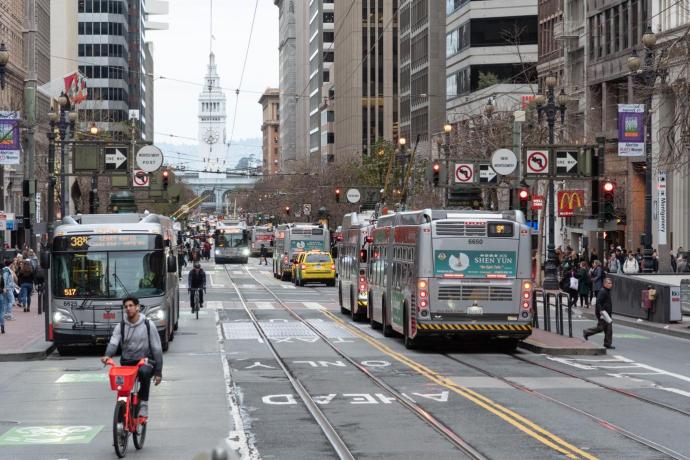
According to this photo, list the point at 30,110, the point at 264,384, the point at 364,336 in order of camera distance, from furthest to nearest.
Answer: the point at 30,110
the point at 364,336
the point at 264,384

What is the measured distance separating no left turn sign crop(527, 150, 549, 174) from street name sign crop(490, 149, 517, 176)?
6.87ft

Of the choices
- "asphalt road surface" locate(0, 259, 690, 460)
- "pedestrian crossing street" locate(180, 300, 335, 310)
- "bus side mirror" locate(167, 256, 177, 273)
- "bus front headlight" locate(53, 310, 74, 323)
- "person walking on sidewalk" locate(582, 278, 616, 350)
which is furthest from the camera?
"pedestrian crossing street" locate(180, 300, 335, 310)

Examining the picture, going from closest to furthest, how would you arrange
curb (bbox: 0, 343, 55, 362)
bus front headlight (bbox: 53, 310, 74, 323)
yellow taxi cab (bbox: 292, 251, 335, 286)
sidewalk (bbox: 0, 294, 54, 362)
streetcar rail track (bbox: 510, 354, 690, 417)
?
streetcar rail track (bbox: 510, 354, 690, 417)
curb (bbox: 0, 343, 55, 362)
sidewalk (bbox: 0, 294, 54, 362)
bus front headlight (bbox: 53, 310, 74, 323)
yellow taxi cab (bbox: 292, 251, 335, 286)

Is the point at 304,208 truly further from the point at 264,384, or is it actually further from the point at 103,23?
the point at 264,384

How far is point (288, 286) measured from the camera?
238 feet

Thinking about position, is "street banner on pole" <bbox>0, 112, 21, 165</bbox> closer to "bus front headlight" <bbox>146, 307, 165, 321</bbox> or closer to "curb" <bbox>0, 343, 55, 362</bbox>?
"curb" <bbox>0, 343, 55, 362</bbox>

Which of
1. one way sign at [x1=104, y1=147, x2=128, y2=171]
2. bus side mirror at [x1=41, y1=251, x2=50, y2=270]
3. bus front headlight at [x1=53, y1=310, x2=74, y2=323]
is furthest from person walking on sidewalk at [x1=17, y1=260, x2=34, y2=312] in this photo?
bus front headlight at [x1=53, y1=310, x2=74, y2=323]

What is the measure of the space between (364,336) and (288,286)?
38.0 meters

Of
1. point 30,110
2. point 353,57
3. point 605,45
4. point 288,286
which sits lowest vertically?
point 288,286

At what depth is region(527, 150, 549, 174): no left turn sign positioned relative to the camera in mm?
41406

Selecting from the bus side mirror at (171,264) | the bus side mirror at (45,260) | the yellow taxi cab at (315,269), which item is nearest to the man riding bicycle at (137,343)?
the bus side mirror at (45,260)

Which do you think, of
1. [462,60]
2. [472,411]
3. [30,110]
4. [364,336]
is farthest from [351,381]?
[462,60]

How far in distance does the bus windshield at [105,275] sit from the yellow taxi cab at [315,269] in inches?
1655

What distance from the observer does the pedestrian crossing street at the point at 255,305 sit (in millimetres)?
50622
